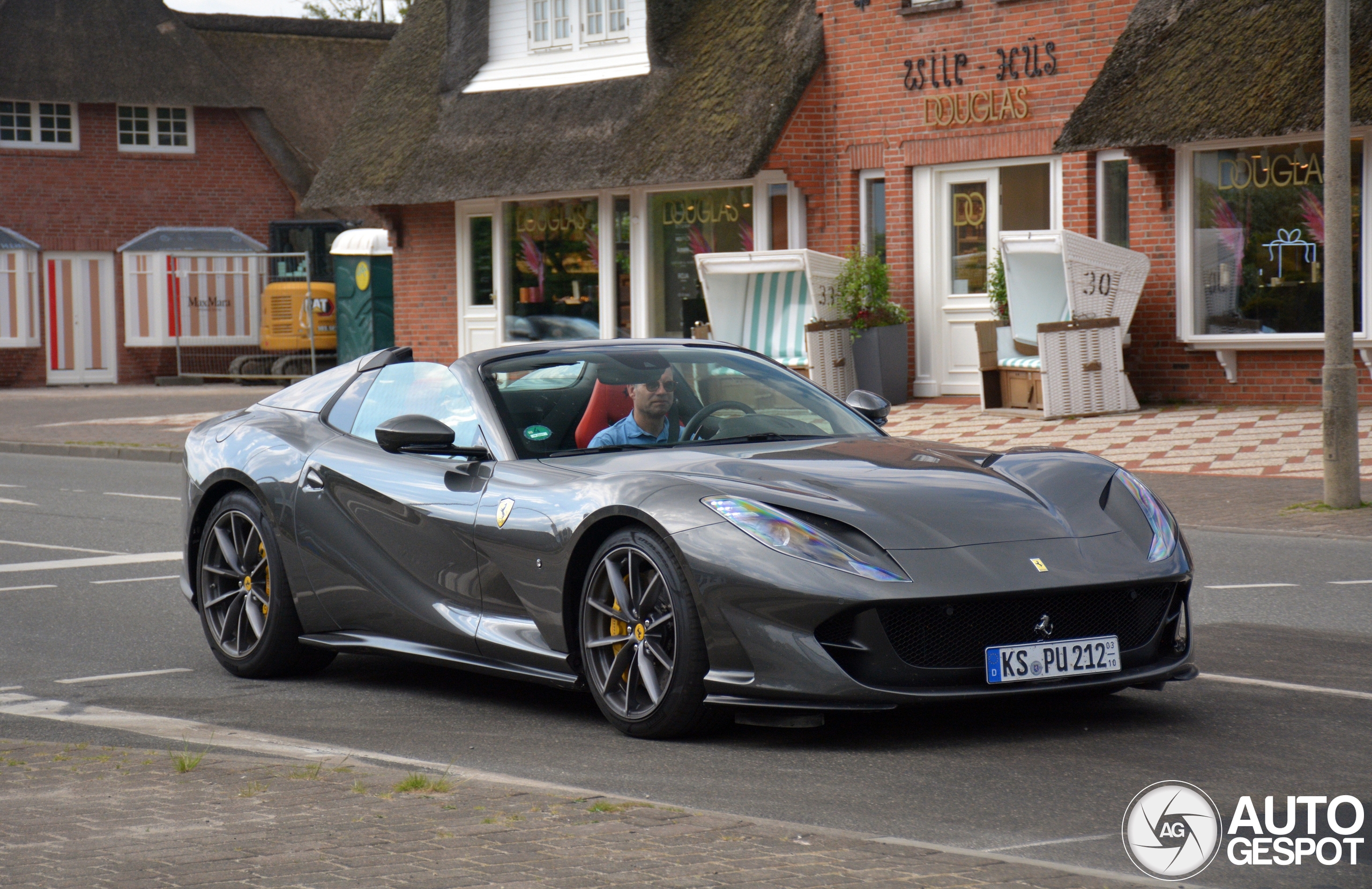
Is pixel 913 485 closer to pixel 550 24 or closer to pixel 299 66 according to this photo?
pixel 550 24

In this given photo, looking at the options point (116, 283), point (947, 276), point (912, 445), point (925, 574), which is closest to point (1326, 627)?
point (912, 445)

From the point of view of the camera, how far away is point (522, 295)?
27.0 meters

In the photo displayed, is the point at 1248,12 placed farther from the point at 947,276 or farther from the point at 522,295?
the point at 522,295

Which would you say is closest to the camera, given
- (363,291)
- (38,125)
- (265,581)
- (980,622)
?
(980,622)

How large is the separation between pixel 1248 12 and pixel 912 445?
12.8m

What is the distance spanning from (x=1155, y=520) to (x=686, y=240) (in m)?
18.8

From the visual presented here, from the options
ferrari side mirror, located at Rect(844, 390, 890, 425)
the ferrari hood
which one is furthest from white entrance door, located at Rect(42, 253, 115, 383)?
the ferrari hood

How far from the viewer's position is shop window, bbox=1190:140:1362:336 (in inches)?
717

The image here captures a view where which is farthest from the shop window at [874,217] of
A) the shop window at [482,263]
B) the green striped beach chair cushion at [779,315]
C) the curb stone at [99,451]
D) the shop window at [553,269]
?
the curb stone at [99,451]

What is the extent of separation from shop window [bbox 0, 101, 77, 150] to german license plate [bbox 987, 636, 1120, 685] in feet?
117

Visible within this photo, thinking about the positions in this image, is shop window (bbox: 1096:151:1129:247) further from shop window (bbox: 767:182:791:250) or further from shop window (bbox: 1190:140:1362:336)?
shop window (bbox: 767:182:791:250)

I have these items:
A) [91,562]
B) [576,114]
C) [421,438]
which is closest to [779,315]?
[576,114]

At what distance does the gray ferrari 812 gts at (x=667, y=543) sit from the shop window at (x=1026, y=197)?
540 inches

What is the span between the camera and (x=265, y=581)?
7.44 metres
